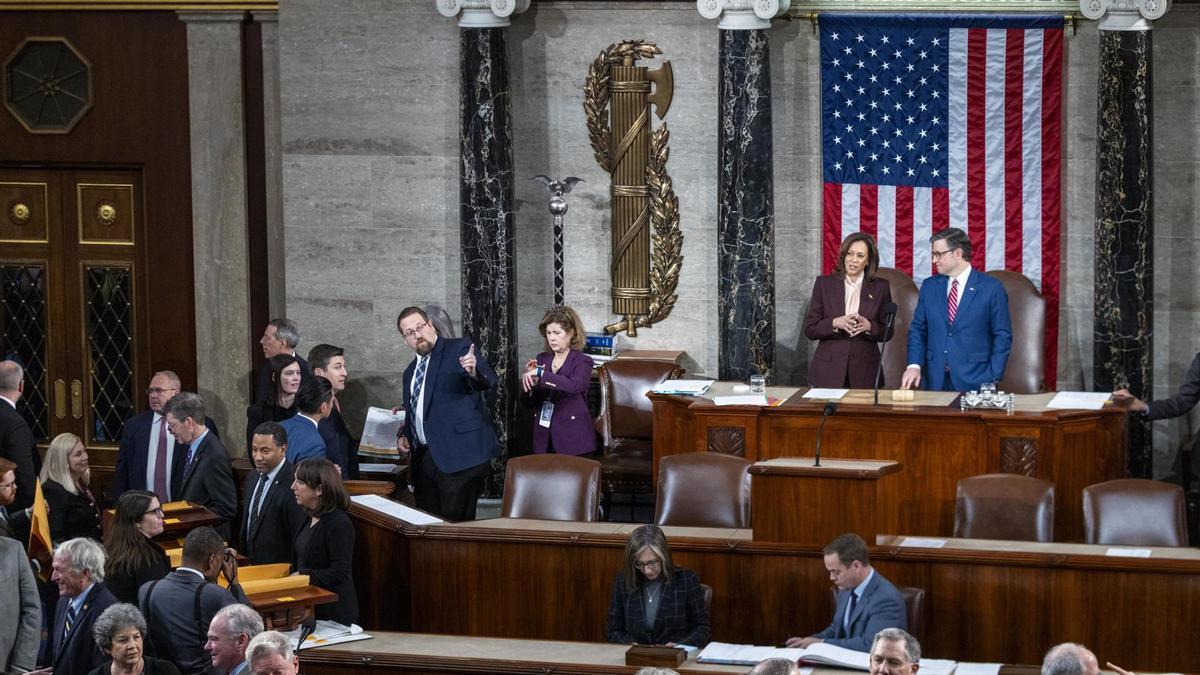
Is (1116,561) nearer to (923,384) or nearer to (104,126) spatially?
(923,384)

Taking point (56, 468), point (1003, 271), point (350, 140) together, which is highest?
point (350, 140)

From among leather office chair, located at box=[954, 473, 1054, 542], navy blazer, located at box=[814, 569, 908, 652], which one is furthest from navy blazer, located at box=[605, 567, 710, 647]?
leather office chair, located at box=[954, 473, 1054, 542]

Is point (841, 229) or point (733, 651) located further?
point (841, 229)

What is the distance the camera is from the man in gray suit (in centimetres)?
713

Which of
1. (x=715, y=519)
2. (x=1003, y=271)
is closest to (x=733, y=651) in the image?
(x=715, y=519)

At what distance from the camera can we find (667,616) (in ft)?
24.2

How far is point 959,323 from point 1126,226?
1774 mm

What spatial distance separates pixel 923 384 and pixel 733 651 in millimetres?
3832

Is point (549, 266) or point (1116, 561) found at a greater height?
point (549, 266)

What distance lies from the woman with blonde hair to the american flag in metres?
5.55

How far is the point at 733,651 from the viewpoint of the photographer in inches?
275

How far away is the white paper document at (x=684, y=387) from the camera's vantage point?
32.6 feet

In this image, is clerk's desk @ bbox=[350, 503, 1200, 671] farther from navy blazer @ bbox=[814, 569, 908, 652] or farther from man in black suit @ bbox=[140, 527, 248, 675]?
man in black suit @ bbox=[140, 527, 248, 675]

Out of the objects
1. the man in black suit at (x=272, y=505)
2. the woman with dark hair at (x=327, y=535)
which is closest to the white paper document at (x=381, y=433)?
the man in black suit at (x=272, y=505)
